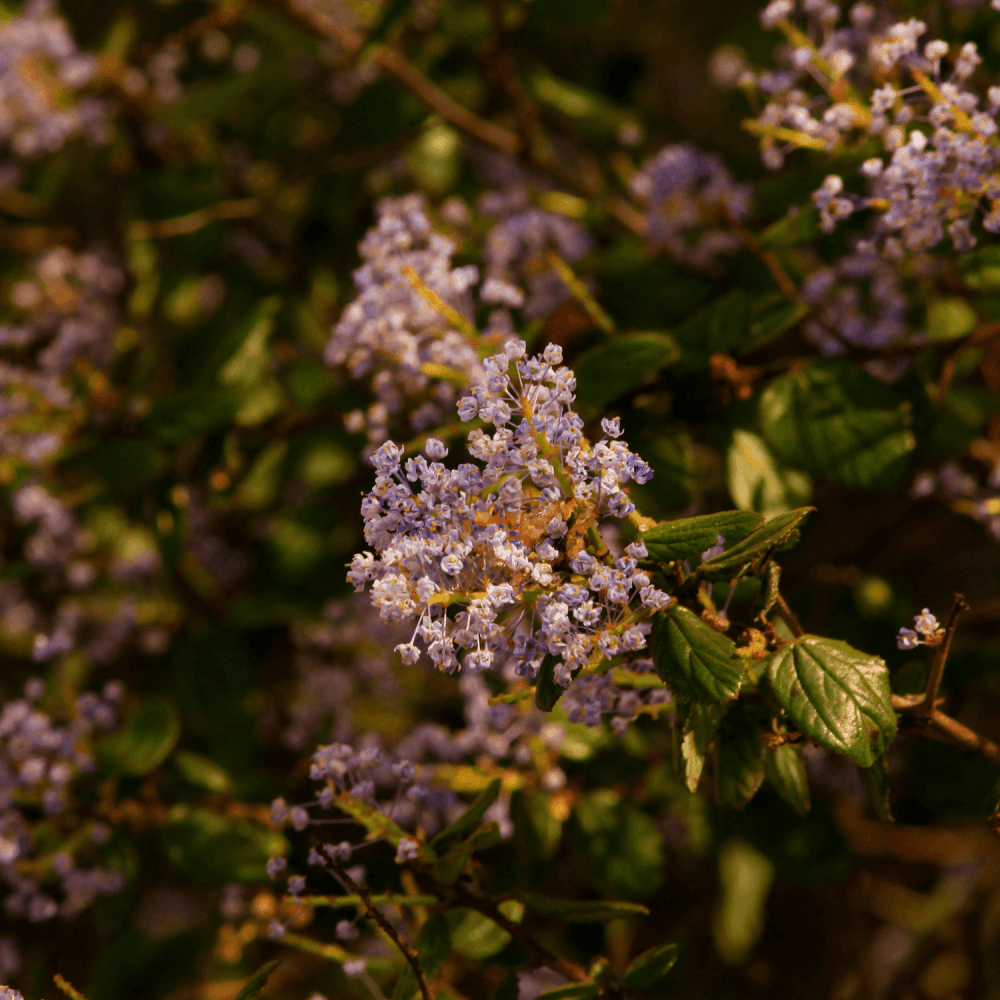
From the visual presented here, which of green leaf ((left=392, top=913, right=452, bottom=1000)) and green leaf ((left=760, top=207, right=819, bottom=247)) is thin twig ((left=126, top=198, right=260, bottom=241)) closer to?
green leaf ((left=760, top=207, right=819, bottom=247))

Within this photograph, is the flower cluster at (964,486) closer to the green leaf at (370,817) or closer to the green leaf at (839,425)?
the green leaf at (839,425)

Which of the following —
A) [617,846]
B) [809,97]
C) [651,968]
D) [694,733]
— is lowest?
[617,846]

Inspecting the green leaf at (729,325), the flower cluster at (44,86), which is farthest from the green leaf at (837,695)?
the flower cluster at (44,86)

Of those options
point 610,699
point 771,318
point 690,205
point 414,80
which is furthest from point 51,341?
point 610,699

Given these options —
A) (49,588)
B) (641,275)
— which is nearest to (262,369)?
(641,275)

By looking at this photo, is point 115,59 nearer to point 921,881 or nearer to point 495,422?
point 495,422

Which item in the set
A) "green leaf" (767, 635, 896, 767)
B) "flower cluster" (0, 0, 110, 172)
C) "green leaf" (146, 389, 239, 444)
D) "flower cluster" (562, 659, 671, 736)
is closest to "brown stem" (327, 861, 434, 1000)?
"flower cluster" (562, 659, 671, 736)

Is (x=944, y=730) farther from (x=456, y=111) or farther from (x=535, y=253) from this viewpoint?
(x=456, y=111)
